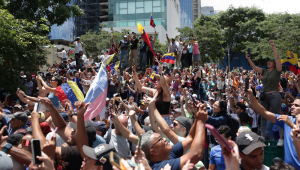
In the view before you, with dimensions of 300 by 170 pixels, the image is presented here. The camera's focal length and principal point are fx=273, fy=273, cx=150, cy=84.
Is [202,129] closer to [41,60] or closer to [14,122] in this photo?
[14,122]

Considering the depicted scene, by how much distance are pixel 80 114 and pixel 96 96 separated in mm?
1691

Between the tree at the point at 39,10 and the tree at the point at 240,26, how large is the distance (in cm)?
2697

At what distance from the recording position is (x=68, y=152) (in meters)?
3.14

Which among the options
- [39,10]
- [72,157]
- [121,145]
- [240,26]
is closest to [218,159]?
[121,145]

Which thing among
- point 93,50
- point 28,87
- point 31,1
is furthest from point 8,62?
point 93,50

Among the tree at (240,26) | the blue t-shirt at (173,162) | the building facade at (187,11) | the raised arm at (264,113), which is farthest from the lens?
the building facade at (187,11)

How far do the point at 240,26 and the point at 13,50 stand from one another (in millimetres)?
33676

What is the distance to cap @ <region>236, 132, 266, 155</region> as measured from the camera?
270 cm

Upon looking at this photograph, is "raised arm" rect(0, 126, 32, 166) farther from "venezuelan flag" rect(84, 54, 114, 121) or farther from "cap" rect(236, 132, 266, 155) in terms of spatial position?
"cap" rect(236, 132, 266, 155)

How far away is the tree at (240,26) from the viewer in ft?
122

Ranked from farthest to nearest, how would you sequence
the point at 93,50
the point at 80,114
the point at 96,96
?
the point at 93,50 < the point at 96,96 < the point at 80,114

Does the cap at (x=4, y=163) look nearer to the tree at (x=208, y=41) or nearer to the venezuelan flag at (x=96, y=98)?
the venezuelan flag at (x=96, y=98)

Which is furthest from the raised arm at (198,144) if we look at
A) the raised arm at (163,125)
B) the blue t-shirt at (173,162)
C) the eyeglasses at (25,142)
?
the eyeglasses at (25,142)

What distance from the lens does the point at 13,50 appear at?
10375mm
